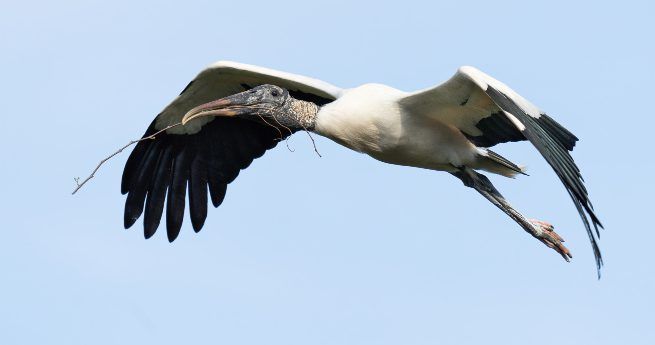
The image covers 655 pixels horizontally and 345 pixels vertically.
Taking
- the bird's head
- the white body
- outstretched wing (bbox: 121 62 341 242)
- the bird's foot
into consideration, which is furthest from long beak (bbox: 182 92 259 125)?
the bird's foot

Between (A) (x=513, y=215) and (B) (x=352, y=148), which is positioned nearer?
(B) (x=352, y=148)

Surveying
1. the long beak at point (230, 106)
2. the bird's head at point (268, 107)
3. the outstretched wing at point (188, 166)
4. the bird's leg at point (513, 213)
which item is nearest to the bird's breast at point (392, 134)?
the bird's head at point (268, 107)

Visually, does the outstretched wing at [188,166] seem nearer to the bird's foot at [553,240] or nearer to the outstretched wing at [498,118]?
the outstretched wing at [498,118]

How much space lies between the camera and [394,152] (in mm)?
10828

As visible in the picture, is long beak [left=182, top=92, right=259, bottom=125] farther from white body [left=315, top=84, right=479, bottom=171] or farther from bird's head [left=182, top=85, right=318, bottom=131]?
white body [left=315, top=84, right=479, bottom=171]

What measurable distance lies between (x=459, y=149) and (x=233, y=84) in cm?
194

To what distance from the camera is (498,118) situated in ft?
36.1

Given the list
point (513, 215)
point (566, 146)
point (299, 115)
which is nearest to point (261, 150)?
point (299, 115)

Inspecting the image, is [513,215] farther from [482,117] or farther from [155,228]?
[155,228]

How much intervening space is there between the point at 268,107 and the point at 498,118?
1.69 metres

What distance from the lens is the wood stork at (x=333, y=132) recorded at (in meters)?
10.1

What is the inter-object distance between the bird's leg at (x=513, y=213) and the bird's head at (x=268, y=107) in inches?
49.8

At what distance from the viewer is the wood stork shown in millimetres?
10070

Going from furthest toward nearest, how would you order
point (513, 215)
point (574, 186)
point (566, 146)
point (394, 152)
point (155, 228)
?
point (155, 228), point (513, 215), point (394, 152), point (566, 146), point (574, 186)
